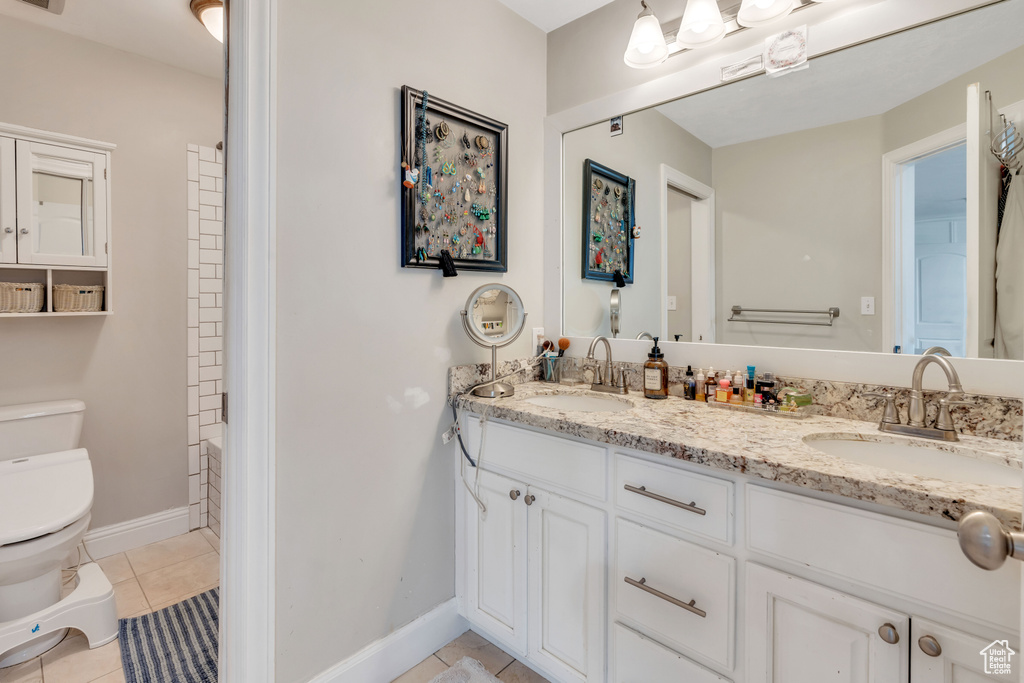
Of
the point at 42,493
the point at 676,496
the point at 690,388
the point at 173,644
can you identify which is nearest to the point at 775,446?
the point at 676,496

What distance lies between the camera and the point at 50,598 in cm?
166

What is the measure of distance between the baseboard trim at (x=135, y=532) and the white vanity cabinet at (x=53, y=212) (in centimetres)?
107

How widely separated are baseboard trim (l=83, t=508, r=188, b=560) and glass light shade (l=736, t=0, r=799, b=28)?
3.31 m

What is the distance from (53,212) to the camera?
79.9 inches

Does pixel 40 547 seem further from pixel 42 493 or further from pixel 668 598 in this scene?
pixel 668 598

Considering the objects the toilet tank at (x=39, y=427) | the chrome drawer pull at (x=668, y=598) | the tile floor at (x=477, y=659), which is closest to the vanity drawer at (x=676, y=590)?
the chrome drawer pull at (x=668, y=598)

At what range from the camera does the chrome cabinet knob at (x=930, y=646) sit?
0.81m

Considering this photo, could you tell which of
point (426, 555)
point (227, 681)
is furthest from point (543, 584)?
point (227, 681)

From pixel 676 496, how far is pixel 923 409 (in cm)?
69

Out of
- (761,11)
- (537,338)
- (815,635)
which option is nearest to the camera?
(815,635)

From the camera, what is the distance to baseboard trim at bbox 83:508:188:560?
2246 millimetres

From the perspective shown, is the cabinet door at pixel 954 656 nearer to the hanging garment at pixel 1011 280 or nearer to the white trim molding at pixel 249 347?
the hanging garment at pixel 1011 280

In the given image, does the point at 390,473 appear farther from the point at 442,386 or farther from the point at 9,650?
the point at 9,650

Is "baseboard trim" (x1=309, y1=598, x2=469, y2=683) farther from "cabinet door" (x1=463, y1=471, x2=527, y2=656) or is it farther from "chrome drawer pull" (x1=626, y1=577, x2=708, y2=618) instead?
"chrome drawer pull" (x1=626, y1=577, x2=708, y2=618)
